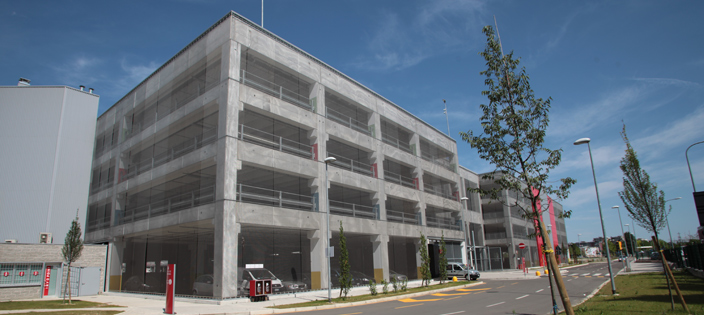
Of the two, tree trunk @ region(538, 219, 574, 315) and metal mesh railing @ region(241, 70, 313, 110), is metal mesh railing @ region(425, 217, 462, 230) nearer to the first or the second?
metal mesh railing @ region(241, 70, 313, 110)

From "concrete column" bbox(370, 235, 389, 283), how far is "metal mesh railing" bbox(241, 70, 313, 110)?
12217mm

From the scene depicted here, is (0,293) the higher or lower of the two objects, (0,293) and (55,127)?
the lower

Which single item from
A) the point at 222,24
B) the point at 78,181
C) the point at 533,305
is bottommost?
the point at 533,305

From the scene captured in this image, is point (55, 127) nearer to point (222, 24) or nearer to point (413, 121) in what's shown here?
point (222, 24)

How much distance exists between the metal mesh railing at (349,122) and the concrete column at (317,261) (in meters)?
10.3

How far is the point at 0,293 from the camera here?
26203mm

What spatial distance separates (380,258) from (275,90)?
1585cm

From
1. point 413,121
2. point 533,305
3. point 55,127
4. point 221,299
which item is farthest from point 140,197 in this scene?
point 533,305

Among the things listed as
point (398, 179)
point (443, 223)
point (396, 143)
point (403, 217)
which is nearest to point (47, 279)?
point (403, 217)

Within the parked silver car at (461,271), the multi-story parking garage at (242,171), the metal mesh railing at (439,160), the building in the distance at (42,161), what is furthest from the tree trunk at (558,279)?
the building in the distance at (42,161)

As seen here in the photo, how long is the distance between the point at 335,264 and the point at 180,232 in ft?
40.7

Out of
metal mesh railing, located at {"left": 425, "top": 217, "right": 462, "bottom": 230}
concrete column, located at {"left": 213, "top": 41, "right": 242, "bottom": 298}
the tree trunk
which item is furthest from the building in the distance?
the tree trunk

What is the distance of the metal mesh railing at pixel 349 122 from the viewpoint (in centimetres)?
3447

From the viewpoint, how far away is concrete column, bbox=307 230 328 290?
2741 cm
